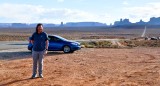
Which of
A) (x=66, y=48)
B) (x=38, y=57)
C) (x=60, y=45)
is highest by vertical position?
(x=38, y=57)

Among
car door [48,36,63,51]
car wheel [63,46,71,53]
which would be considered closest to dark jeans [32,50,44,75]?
car door [48,36,63,51]

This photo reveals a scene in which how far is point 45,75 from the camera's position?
1415 cm

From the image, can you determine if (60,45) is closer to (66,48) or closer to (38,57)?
(66,48)

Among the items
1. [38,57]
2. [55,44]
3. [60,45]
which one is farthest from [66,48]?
[38,57]

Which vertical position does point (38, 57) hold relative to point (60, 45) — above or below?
above

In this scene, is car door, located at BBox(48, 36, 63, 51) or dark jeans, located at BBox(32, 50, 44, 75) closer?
dark jeans, located at BBox(32, 50, 44, 75)

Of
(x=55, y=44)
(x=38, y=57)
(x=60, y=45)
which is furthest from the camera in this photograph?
(x=60, y=45)

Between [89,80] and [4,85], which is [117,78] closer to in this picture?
[89,80]

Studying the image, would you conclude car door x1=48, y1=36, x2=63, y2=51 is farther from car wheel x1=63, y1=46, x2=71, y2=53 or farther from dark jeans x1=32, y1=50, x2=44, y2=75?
dark jeans x1=32, y1=50, x2=44, y2=75

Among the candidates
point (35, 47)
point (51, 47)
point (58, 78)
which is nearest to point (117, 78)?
point (58, 78)

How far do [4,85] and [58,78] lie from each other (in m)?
2.29

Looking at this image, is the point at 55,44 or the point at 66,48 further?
the point at 66,48

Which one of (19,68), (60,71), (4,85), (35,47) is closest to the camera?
(4,85)

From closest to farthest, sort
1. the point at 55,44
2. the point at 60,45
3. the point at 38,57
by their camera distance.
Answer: the point at 38,57, the point at 55,44, the point at 60,45
